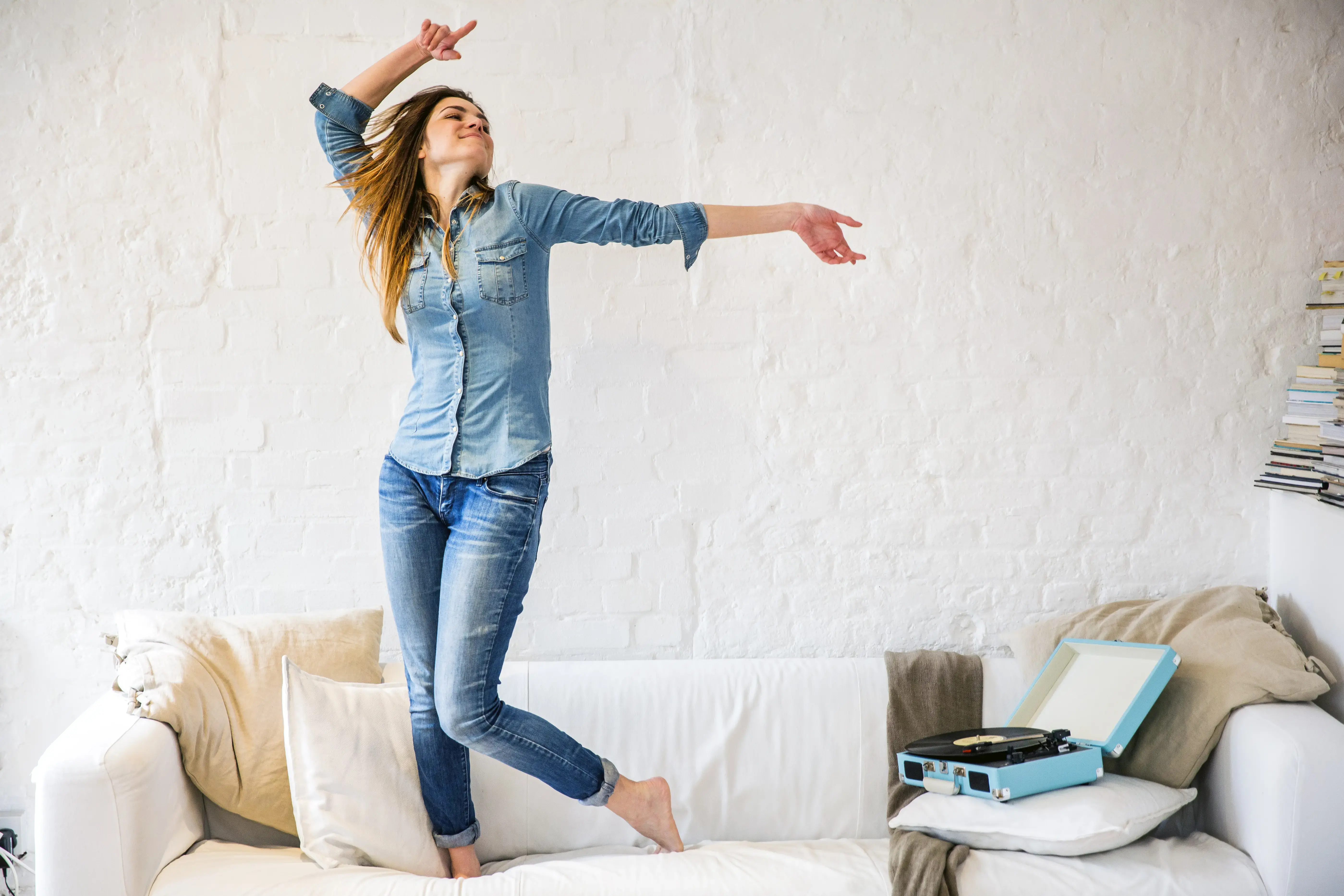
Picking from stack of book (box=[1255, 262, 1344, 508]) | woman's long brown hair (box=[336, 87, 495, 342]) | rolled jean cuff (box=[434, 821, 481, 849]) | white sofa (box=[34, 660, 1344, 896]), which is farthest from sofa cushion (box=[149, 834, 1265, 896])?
woman's long brown hair (box=[336, 87, 495, 342])

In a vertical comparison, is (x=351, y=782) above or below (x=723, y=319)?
below

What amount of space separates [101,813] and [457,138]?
58.8 inches

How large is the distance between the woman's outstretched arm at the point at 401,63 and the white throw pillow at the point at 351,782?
1.26m

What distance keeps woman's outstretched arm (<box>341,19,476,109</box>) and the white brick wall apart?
32 cm

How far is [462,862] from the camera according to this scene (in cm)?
212

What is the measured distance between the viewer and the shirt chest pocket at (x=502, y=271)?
79.4 inches

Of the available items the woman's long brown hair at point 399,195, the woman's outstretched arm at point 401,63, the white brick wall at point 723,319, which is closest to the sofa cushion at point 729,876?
the white brick wall at point 723,319

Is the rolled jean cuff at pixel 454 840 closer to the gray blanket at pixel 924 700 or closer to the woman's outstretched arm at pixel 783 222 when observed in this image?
the gray blanket at pixel 924 700

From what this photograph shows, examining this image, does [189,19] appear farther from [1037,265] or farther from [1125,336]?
[1125,336]

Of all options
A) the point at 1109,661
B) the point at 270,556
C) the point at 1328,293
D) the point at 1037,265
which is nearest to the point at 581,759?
the point at 270,556

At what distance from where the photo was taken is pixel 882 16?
8.39ft

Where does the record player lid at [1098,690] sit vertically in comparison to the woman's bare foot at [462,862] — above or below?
above

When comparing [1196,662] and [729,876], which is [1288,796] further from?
[729,876]

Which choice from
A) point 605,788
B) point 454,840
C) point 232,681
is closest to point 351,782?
point 454,840
